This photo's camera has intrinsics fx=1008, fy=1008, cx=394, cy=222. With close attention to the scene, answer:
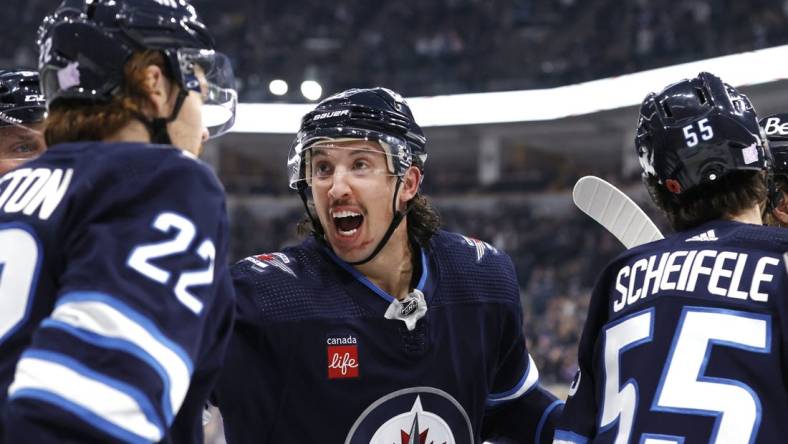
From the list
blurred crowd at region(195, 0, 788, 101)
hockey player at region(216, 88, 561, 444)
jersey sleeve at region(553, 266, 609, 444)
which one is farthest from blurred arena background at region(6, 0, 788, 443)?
jersey sleeve at region(553, 266, 609, 444)

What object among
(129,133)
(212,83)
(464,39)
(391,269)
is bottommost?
(391,269)

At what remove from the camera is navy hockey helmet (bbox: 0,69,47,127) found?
→ 2.66 meters

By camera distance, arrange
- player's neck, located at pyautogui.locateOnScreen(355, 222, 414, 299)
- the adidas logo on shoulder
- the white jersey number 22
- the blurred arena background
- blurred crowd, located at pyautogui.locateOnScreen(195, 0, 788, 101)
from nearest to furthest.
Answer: the white jersey number 22, the adidas logo on shoulder, player's neck, located at pyautogui.locateOnScreen(355, 222, 414, 299), the blurred arena background, blurred crowd, located at pyautogui.locateOnScreen(195, 0, 788, 101)

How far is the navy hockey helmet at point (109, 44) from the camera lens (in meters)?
1.44

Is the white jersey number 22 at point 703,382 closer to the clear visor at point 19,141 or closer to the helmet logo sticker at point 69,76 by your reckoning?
the helmet logo sticker at point 69,76

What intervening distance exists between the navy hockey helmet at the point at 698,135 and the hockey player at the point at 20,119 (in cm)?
158

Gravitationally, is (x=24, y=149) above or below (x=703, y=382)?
above

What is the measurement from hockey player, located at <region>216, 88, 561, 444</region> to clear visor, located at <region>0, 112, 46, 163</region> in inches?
28.3

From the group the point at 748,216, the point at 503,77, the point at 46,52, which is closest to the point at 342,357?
the point at 748,216

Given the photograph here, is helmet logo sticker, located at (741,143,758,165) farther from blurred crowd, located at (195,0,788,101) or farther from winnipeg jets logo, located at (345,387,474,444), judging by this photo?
blurred crowd, located at (195,0,788,101)

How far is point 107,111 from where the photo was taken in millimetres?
1451

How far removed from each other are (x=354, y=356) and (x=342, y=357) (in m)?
0.03

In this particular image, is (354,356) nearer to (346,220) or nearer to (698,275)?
(346,220)

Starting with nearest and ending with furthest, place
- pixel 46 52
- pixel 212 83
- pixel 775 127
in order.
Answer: pixel 46 52 → pixel 212 83 → pixel 775 127
